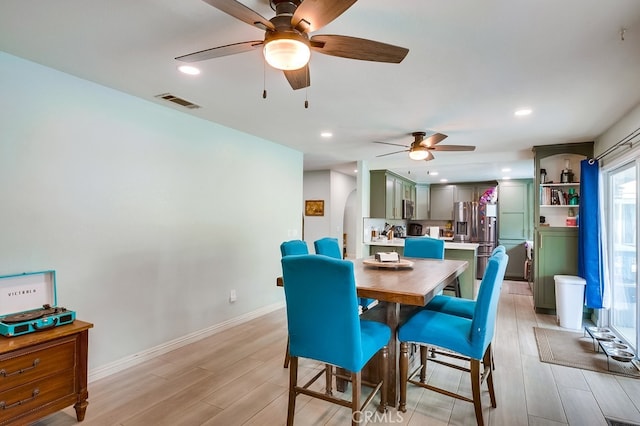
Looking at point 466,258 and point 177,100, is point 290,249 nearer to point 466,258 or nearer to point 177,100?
point 177,100

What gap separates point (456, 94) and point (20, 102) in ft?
10.7

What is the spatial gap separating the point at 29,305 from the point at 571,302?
5323 millimetres

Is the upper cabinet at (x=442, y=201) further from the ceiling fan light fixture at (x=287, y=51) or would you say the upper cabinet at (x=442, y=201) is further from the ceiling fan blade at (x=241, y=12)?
the ceiling fan blade at (x=241, y=12)

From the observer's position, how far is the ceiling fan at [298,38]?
1433 mm

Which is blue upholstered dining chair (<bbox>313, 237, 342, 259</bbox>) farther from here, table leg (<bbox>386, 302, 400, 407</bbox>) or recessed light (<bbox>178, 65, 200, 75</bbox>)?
recessed light (<bbox>178, 65, 200, 75</bbox>)

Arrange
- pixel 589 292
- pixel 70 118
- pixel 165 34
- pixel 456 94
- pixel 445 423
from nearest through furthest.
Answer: pixel 165 34, pixel 445 423, pixel 70 118, pixel 456 94, pixel 589 292

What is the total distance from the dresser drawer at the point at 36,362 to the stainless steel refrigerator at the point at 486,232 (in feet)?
24.4

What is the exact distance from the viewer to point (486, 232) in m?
7.66

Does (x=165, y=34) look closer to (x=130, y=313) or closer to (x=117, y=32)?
(x=117, y=32)

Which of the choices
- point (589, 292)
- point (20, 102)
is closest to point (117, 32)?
point (20, 102)

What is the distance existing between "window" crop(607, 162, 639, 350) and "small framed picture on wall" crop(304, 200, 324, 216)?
4.82 meters

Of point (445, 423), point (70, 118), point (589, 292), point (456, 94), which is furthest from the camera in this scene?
point (589, 292)

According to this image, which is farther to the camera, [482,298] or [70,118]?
[70,118]

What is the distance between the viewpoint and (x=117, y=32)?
200cm
